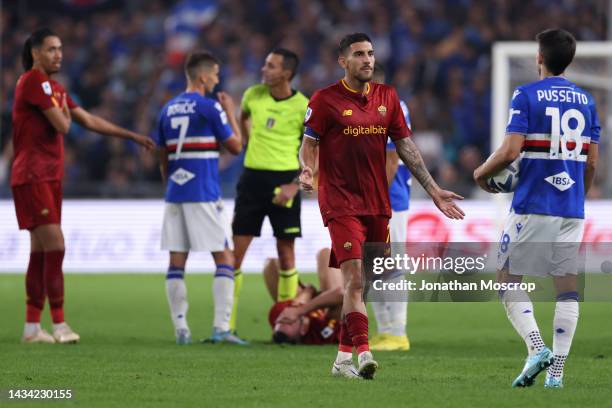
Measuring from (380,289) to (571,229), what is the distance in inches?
82.2

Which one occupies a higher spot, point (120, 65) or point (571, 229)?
point (120, 65)

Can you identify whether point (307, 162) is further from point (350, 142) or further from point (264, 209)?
point (264, 209)

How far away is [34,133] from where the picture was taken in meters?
11.0

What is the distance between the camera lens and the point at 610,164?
20.5 meters

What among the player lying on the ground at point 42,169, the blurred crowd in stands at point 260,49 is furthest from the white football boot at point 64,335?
the blurred crowd in stands at point 260,49

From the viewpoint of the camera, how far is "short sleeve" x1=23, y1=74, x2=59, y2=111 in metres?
10.9

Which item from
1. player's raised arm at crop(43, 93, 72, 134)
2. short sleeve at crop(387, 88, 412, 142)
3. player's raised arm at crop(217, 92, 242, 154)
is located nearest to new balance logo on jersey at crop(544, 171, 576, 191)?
short sleeve at crop(387, 88, 412, 142)

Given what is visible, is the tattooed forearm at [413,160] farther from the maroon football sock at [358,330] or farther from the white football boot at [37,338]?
the white football boot at [37,338]

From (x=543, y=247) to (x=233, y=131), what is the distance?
14.5ft

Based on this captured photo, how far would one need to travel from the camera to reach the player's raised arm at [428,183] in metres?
7.98

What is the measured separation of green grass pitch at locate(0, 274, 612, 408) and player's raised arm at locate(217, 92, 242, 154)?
1773mm

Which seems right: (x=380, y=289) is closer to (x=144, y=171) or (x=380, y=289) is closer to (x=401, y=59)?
(x=144, y=171)

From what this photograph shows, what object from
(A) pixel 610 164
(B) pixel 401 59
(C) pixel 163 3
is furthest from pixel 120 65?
(A) pixel 610 164

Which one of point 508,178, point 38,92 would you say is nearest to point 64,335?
point 38,92
